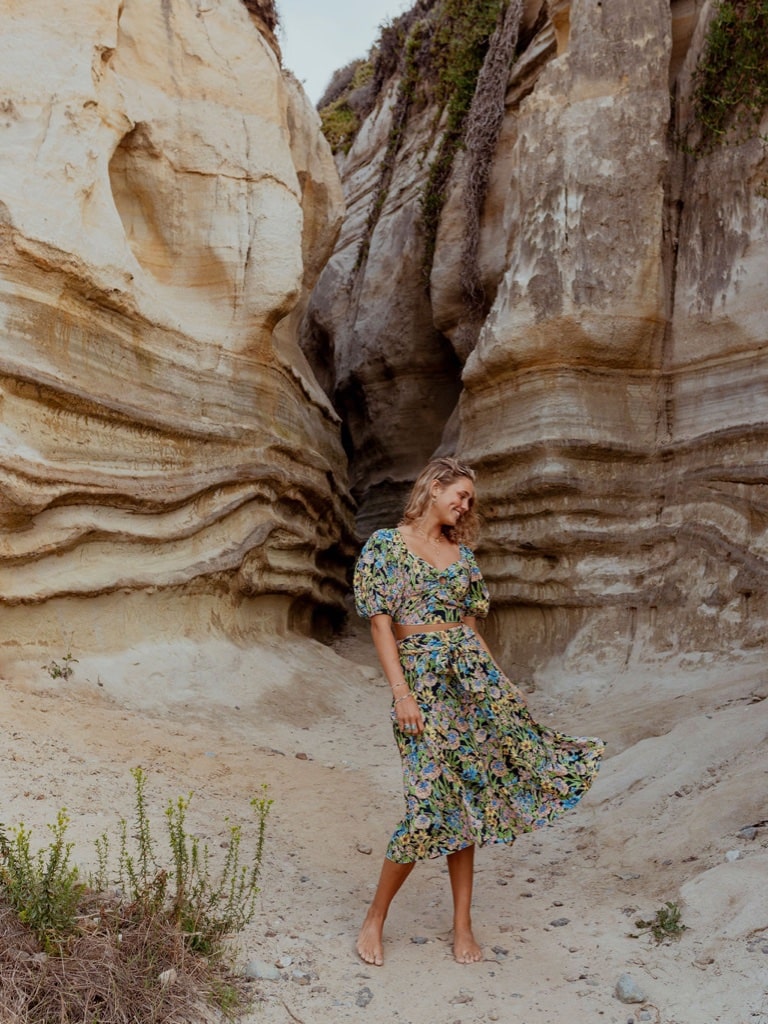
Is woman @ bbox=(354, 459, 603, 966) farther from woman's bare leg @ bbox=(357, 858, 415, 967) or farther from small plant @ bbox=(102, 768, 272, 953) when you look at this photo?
small plant @ bbox=(102, 768, 272, 953)

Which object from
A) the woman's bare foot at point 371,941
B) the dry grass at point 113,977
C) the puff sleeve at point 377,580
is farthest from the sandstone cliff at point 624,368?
the dry grass at point 113,977

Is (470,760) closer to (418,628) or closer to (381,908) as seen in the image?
(418,628)

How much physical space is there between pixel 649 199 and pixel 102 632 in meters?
5.54

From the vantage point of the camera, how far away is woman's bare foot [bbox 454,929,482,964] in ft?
11.1

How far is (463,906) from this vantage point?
135 inches

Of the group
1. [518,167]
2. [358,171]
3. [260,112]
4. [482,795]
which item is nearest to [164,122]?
[260,112]

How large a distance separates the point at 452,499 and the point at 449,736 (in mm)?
854

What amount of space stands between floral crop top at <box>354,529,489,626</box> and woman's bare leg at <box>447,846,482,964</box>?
810 mm

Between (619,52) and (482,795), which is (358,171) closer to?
(619,52)

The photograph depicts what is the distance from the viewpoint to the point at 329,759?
615 centimetres

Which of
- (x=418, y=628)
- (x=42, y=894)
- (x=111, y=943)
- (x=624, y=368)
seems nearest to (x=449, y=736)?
(x=418, y=628)

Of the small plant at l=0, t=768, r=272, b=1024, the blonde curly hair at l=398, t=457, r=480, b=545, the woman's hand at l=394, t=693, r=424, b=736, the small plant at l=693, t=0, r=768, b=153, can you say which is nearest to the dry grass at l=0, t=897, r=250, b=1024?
the small plant at l=0, t=768, r=272, b=1024

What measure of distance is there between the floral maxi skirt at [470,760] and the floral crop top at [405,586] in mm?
87

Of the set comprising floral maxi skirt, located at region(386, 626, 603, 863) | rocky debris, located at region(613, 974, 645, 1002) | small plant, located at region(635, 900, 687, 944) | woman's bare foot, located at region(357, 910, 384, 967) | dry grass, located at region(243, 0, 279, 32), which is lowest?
woman's bare foot, located at region(357, 910, 384, 967)
